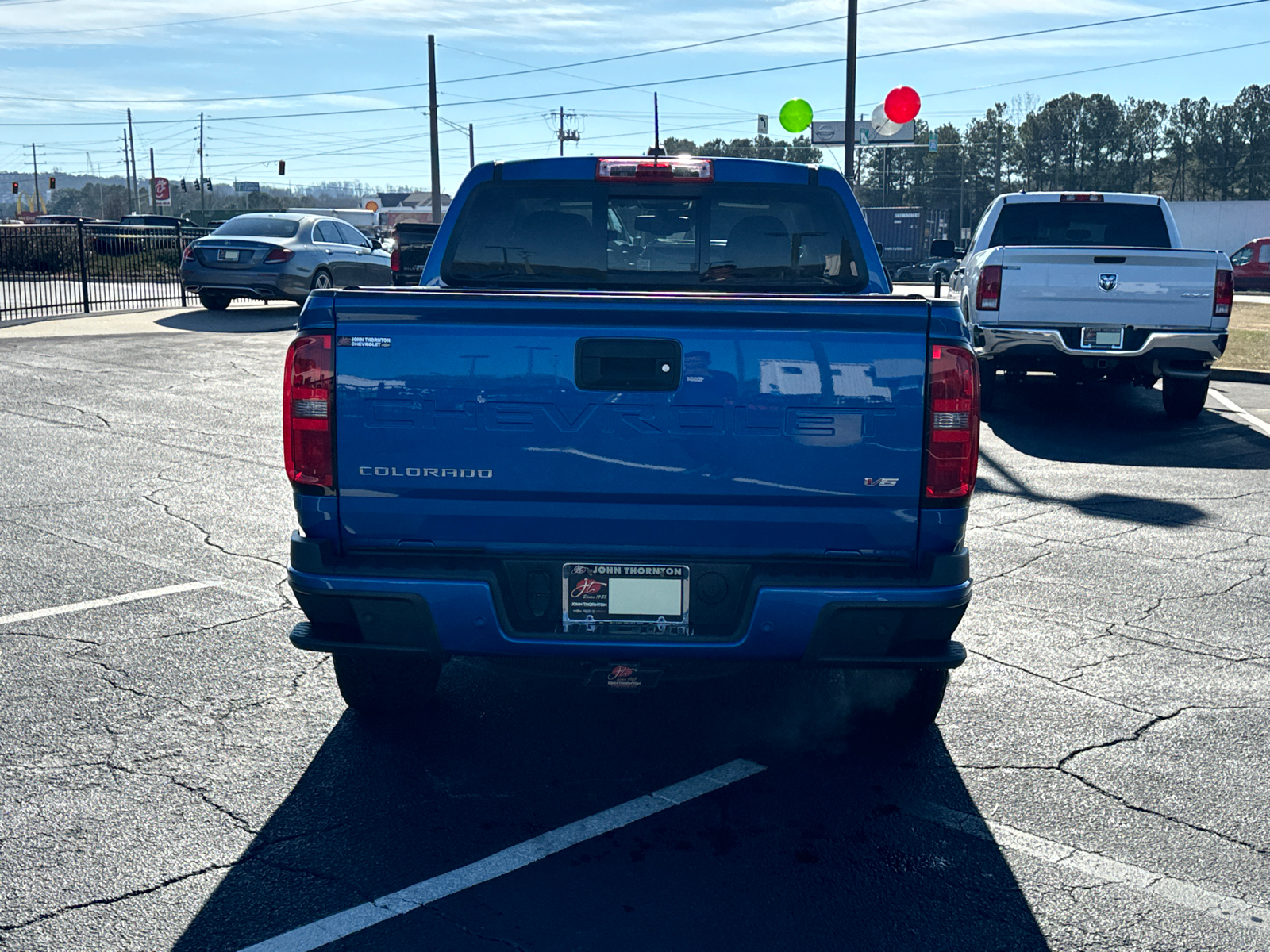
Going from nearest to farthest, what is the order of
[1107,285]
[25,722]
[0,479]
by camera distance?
[25,722], [0,479], [1107,285]

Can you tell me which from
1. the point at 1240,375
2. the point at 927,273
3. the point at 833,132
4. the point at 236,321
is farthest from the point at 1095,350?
the point at 833,132

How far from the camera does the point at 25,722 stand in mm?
4395

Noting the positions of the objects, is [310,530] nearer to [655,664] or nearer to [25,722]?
[655,664]

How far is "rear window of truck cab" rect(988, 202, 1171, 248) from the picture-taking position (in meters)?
12.9

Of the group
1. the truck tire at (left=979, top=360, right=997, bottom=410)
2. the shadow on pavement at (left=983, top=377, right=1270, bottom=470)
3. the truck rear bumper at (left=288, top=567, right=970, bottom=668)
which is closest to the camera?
the truck rear bumper at (left=288, top=567, right=970, bottom=668)

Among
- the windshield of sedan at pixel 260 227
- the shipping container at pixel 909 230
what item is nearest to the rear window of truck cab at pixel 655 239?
the windshield of sedan at pixel 260 227

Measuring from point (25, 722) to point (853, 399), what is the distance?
3.16 metres

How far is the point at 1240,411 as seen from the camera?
41.6 ft

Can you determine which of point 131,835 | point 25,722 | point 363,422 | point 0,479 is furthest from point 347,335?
point 0,479

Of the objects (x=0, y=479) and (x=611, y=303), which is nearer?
(x=611, y=303)

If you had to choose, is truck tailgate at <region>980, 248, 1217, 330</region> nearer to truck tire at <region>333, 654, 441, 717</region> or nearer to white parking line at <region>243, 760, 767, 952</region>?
white parking line at <region>243, 760, 767, 952</region>

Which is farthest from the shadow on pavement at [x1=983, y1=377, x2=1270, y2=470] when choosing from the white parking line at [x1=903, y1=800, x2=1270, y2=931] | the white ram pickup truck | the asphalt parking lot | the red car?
the red car

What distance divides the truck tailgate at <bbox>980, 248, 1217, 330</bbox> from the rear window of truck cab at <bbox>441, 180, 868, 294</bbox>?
6.51 m

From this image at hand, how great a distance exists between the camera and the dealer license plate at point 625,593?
3.58 m
